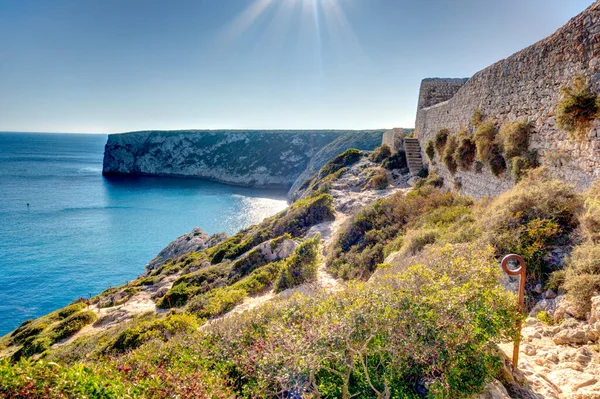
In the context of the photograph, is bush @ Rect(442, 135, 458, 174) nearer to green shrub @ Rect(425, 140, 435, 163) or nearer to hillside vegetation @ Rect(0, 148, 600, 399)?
green shrub @ Rect(425, 140, 435, 163)

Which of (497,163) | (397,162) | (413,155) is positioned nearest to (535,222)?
(497,163)

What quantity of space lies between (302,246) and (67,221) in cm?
4786

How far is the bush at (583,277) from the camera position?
165 inches

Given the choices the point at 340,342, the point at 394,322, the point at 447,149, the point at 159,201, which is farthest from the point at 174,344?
the point at 159,201

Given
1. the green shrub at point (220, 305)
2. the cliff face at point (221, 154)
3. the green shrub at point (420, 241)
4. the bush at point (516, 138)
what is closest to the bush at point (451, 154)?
the bush at point (516, 138)

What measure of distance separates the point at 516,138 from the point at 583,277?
5.61m

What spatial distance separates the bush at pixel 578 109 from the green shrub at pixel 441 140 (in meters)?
8.69

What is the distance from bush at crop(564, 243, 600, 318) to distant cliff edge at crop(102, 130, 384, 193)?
241 ft

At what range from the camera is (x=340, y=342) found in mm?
3473

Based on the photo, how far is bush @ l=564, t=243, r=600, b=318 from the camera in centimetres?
418

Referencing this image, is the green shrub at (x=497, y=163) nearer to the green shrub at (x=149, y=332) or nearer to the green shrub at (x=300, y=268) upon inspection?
the green shrub at (x=300, y=268)

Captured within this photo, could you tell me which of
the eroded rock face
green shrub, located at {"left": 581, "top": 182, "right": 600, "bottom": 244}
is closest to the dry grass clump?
green shrub, located at {"left": 581, "top": 182, "right": 600, "bottom": 244}

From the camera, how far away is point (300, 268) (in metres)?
10.9

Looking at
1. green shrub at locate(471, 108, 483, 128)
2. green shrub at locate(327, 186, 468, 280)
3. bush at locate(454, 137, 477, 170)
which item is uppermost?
green shrub at locate(471, 108, 483, 128)
